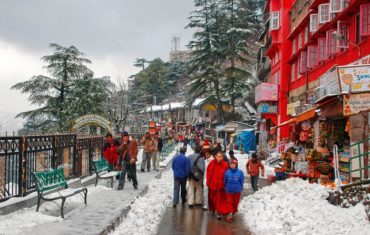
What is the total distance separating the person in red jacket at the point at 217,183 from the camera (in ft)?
37.1

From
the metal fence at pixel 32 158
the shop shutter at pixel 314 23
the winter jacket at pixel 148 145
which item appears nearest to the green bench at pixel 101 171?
the metal fence at pixel 32 158

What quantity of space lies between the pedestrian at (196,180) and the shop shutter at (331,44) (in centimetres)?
1270

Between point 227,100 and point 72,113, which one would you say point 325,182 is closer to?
point 72,113

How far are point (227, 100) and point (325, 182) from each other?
145 feet

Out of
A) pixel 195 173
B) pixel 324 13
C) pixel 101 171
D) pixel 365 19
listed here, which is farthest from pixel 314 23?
pixel 195 173

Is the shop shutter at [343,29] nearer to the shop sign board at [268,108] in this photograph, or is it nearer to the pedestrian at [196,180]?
the pedestrian at [196,180]

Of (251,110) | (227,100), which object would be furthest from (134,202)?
(251,110)

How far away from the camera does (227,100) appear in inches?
2274

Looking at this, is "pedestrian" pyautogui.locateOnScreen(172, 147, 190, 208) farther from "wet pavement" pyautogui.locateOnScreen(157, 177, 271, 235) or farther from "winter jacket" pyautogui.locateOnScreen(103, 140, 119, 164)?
"winter jacket" pyautogui.locateOnScreen(103, 140, 119, 164)

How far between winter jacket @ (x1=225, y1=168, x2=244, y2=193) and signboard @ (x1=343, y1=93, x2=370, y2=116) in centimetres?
400

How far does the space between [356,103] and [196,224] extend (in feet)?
19.7

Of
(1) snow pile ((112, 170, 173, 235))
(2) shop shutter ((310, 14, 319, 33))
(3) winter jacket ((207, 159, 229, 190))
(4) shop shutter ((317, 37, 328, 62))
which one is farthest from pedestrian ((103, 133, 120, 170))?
(2) shop shutter ((310, 14, 319, 33))

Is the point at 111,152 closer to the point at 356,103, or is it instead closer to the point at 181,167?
the point at 181,167

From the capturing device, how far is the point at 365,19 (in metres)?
17.9
